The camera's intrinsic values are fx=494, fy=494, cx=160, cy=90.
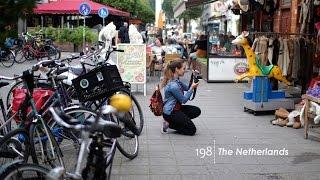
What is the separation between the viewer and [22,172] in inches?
127

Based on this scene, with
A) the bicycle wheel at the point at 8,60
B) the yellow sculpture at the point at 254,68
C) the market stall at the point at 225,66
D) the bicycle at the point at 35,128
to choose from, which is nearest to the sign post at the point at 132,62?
the yellow sculpture at the point at 254,68

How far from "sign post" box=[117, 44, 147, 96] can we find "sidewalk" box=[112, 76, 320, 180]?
198 centimetres

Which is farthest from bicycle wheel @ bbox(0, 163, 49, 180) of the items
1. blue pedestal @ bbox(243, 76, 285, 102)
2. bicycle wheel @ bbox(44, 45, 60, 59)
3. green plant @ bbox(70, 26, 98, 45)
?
green plant @ bbox(70, 26, 98, 45)

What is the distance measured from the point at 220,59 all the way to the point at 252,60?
467 centimetres

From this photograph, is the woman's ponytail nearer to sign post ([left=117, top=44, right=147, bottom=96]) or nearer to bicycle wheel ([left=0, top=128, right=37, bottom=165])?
bicycle wheel ([left=0, top=128, right=37, bottom=165])

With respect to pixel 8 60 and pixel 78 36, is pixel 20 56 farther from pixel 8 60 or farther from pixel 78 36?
pixel 78 36

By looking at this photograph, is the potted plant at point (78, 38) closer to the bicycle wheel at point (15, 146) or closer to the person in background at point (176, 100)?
the person in background at point (176, 100)

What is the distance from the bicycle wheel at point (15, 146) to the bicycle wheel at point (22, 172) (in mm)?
930

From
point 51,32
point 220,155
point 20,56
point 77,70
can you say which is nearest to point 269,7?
point 77,70

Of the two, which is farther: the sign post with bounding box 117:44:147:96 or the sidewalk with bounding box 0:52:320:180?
the sign post with bounding box 117:44:147:96

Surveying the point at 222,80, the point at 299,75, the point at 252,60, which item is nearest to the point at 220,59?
the point at 222,80

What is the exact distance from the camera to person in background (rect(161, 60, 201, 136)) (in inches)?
277

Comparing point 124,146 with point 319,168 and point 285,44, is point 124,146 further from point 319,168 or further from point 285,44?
point 285,44

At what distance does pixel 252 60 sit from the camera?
347 inches
